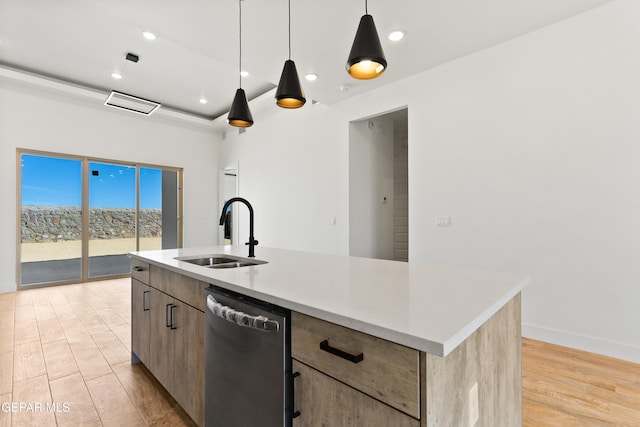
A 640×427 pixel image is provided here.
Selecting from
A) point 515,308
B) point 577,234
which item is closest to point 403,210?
point 577,234

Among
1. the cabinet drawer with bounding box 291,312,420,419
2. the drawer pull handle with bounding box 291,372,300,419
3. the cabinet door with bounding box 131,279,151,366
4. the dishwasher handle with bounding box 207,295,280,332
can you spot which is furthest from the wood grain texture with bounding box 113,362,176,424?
the cabinet drawer with bounding box 291,312,420,419

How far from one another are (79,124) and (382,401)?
662 centimetres

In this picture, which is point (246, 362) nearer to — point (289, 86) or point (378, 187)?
point (289, 86)

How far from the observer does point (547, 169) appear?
273cm

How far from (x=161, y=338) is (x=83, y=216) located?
483 centimetres

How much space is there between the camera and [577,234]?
8.46 ft

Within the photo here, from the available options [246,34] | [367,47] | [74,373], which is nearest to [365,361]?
[367,47]

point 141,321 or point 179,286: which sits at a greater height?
point 179,286

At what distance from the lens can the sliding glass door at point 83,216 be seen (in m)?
4.88

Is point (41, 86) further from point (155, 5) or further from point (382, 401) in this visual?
point (382, 401)

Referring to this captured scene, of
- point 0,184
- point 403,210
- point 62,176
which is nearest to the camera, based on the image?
point 0,184

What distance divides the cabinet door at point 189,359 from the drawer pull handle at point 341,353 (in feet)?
2.68

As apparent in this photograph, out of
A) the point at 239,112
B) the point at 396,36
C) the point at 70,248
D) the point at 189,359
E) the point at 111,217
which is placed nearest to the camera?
the point at 189,359

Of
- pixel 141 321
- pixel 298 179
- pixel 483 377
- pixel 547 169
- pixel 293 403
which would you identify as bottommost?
pixel 141 321
